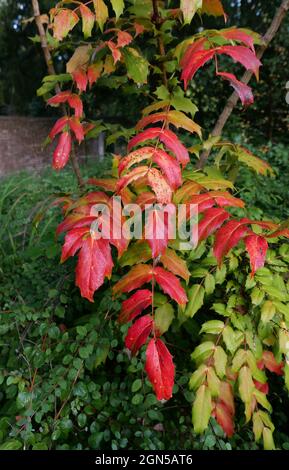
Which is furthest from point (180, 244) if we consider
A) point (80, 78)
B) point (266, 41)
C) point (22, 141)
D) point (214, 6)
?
point (22, 141)

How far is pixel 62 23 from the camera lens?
1.06 metres

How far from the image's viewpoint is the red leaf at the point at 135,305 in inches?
38.4

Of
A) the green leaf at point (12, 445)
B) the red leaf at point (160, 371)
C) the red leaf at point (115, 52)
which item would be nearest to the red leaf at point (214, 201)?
the red leaf at point (160, 371)

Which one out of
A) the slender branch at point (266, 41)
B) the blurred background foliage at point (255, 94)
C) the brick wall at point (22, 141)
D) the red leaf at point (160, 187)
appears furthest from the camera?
the brick wall at point (22, 141)

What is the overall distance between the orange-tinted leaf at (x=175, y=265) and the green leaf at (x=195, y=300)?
12 cm

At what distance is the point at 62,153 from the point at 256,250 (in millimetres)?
566

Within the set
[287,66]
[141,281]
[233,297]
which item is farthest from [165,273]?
[287,66]

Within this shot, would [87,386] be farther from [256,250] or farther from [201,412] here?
[256,250]

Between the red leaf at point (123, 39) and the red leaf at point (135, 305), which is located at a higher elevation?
the red leaf at point (123, 39)

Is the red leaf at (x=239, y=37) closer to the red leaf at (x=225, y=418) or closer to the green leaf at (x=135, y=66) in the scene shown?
the green leaf at (x=135, y=66)

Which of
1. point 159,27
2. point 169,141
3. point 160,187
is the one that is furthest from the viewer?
point 159,27
